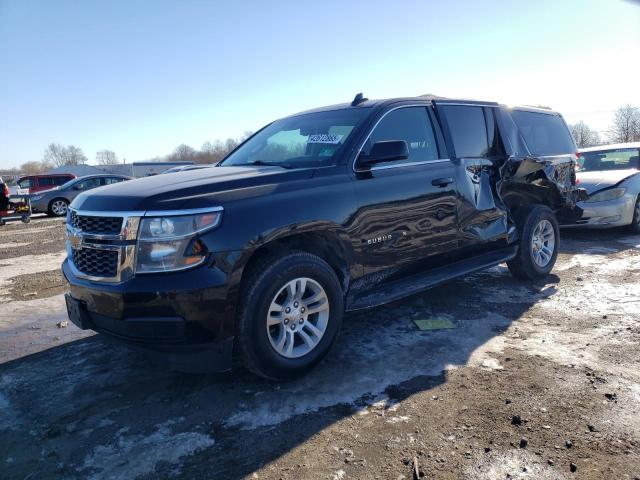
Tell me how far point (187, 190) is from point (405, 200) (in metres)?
1.81

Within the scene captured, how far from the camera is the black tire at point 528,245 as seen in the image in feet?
17.7

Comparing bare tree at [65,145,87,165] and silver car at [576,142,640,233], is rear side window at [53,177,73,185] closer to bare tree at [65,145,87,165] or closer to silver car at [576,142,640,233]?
silver car at [576,142,640,233]

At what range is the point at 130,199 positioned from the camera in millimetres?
2961

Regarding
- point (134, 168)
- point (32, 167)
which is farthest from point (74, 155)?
point (134, 168)

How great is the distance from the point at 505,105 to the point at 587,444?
3.98 meters

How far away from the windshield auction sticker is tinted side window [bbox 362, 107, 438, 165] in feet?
0.94

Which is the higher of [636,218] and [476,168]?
[476,168]

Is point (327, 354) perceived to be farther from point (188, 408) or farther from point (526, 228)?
point (526, 228)

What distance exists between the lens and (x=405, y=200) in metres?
3.94

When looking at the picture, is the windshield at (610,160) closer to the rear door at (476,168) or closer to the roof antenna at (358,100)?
the rear door at (476,168)

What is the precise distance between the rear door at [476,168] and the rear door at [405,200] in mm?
164

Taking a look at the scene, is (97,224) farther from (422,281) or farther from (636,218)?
(636,218)

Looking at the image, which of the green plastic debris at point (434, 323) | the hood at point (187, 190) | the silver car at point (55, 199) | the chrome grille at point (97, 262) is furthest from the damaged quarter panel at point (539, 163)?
the silver car at point (55, 199)

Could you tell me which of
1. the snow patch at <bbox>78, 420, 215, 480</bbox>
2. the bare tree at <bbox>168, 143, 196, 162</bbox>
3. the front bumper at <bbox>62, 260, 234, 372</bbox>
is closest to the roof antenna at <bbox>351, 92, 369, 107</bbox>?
the front bumper at <bbox>62, 260, 234, 372</bbox>
